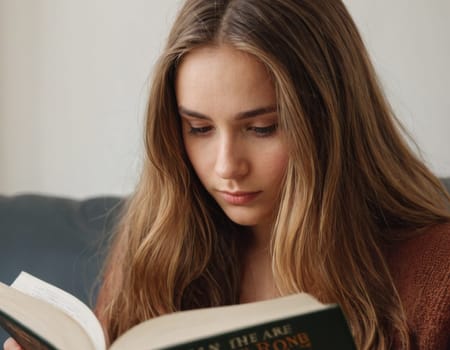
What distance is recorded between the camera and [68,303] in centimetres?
106

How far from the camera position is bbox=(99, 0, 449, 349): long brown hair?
43.7 inches

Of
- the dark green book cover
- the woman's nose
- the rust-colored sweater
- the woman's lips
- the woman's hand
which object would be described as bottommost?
the woman's hand

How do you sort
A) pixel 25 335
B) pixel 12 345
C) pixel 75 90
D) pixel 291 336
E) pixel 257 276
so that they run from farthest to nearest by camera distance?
pixel 75 90 → pixel 257 276 → pixel 12 345 → pixel 25 335 → pixel 291 336

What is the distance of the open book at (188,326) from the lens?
0.79m

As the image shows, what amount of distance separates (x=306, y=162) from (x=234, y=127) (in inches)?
4.6

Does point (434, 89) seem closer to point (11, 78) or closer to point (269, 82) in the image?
point (269, 82)

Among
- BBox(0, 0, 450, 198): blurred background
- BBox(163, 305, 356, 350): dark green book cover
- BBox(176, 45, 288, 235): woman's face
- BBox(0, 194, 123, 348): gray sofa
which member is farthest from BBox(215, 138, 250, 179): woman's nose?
BBox(0, 0, 450, 198): blurred background

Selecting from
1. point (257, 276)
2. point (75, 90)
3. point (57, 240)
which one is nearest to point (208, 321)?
point (257, 276)

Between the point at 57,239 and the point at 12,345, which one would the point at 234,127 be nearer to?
the point at 12,345

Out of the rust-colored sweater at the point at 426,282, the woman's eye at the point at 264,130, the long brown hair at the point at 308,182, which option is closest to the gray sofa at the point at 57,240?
the long brown hair at the point at 308,182

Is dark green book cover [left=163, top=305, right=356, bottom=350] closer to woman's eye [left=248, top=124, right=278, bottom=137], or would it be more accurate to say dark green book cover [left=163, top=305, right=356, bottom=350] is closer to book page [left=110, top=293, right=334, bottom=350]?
book page [left=110, top=293, right=334, bottom=350]

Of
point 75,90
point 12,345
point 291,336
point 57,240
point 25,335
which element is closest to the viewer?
point 291,336

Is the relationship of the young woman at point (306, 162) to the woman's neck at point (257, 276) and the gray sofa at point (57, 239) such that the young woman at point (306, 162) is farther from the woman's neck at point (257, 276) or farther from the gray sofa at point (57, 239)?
the gray sofa at point (57, 239)

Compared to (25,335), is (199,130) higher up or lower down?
higher up
